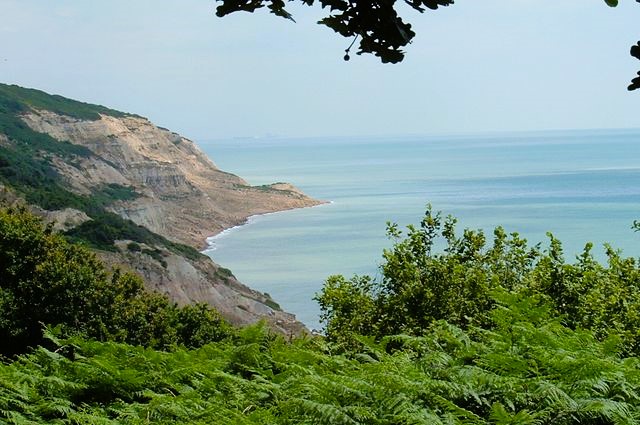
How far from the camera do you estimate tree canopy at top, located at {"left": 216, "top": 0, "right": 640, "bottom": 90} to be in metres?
2.73

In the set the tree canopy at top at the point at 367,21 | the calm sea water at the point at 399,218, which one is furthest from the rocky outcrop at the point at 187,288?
the tree canopy at top at the point at 367,21

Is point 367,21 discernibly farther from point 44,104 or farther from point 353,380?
point 44,104

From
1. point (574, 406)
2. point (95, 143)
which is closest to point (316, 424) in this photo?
point (574, 406)

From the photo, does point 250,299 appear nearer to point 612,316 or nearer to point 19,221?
point 19,221

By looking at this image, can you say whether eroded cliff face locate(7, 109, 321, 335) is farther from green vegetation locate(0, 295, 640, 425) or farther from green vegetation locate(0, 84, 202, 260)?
green vegetation locate(0, 295, 640, 425)

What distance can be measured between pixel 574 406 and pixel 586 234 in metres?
72.4

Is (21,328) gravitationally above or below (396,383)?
below

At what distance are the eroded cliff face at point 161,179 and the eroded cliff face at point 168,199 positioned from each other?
0.13 metres

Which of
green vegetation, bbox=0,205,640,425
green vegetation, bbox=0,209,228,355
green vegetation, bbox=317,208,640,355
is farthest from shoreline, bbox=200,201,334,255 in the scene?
green vegetation, bbox=0,205,640,425

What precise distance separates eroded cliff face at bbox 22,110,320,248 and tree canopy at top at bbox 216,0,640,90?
8533cm

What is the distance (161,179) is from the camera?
124 m

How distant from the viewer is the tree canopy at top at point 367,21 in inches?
108

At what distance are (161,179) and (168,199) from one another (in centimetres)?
545

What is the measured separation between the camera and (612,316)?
574 inches
